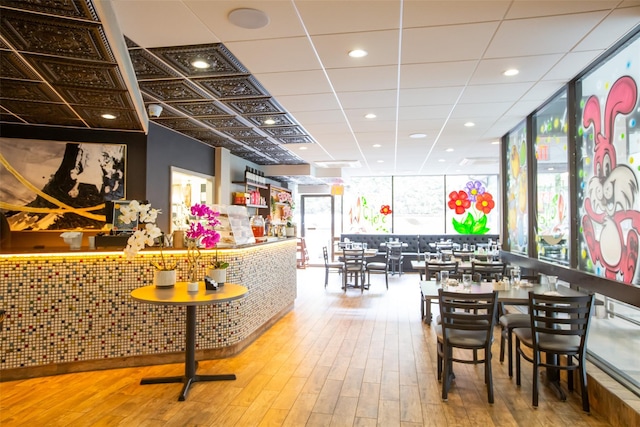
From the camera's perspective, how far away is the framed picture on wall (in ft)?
16.9

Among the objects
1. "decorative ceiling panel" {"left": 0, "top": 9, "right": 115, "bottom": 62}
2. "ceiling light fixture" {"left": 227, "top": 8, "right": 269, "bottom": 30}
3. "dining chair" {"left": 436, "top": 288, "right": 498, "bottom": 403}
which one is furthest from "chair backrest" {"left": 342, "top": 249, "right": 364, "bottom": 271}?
"decorative ceiling panel" {"left": 0, "top": 9, "right": 115, "bottom": 62}

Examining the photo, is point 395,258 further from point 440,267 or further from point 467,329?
point 467,329

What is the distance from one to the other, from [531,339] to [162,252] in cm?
366

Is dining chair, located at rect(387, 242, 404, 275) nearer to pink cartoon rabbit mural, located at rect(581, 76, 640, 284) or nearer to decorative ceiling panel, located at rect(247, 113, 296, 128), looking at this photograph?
decorative ceiling panel, located at rect(247, 113, 296, 128)

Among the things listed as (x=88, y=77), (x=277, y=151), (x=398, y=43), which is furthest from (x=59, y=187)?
(x=398, y=43)

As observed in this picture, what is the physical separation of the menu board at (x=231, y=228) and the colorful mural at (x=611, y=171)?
3799 mm

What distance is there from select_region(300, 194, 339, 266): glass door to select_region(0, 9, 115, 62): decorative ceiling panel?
11.1 meters

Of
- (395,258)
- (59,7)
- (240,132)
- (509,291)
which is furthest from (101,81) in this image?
(395,258)

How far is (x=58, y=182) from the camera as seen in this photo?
17.6 ft

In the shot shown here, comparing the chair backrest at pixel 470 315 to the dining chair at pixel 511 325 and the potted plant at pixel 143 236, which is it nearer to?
the dining chair at pixel 511 325

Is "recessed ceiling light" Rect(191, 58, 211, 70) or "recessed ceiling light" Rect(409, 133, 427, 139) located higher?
"recessed ceiling light" Rect(409, 133, 427, 139)

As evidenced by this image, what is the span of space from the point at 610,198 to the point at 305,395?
3.29 m

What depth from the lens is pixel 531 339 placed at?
3.50 m

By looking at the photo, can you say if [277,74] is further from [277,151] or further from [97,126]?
[277,151]
